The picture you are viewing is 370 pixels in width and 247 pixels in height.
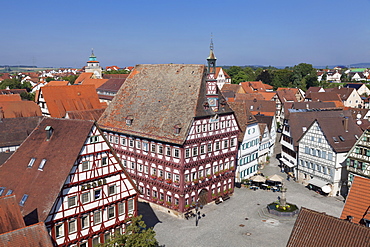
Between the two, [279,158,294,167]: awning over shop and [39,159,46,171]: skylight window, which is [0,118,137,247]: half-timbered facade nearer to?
[39,159,46,171]: skylight window

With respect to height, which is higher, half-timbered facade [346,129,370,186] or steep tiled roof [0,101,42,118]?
steep tiled roof [0,101,42,118]

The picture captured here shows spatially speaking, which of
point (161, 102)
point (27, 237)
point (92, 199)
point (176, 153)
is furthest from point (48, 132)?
point (161, 102)

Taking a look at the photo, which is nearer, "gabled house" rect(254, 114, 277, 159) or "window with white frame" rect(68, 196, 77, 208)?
"window with white frame" rect(68, 196, 77, 208)

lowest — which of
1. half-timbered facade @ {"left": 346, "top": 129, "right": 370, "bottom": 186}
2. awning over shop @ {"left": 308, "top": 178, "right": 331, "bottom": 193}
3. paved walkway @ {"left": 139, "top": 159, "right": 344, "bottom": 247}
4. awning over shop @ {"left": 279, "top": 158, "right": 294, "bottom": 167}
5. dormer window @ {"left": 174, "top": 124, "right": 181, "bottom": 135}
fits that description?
paved walkway @ {"left": 139, "top": 159, "right": 344, "bottom": 247}

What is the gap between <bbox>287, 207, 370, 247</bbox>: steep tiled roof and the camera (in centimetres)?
2033

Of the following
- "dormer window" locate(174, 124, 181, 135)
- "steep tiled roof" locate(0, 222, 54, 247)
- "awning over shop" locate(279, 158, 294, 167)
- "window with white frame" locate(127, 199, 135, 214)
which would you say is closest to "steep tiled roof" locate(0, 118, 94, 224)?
"steep tiled roof" locate(0, 222, 54, 247)

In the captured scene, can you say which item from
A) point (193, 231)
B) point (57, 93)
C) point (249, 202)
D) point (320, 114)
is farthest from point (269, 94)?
point (193, 231)

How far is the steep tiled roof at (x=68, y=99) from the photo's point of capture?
67188 mm

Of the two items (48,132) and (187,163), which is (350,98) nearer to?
(187,163)

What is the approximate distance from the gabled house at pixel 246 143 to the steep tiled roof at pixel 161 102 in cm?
867

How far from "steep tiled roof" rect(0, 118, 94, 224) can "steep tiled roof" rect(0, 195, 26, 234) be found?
2.03 metres

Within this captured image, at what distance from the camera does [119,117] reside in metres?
44.6

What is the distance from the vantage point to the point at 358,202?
2684cm

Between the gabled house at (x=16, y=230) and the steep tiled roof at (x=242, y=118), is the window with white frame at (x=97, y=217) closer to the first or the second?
the gabled house at (x=16, y=230)
